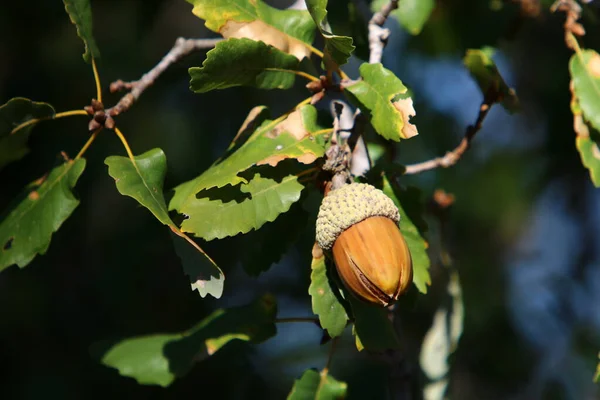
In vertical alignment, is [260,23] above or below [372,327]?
above

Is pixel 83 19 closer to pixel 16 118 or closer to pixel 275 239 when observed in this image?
pixel 16 118

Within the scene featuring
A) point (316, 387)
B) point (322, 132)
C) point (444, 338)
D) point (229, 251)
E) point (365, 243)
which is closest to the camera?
point (365, 243)

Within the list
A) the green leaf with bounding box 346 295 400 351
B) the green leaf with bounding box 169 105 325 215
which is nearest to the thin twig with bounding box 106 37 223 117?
the green leaf with bounding box 169 105 325 215

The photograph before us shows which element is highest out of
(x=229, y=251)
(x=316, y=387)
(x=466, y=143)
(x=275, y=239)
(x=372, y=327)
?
(x=466, y=143)

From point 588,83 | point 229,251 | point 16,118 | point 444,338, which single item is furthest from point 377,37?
point 229,251


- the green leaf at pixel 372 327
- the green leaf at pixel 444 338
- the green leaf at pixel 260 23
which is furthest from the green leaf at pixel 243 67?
the green leaf at pixel 444 338

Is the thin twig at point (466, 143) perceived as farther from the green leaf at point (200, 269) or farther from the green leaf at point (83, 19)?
the green leaf at point (83, 19)
